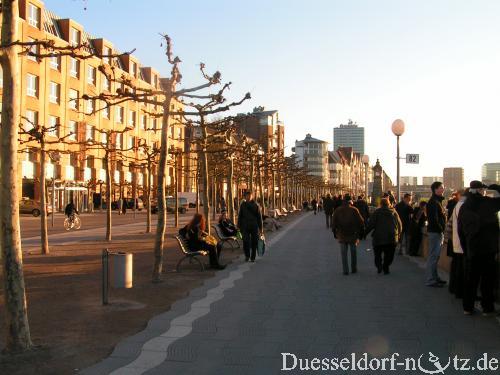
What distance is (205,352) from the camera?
6113 mm

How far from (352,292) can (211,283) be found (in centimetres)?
273

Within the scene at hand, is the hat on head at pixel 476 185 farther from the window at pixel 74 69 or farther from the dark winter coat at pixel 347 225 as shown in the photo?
the window at pixel 74 69

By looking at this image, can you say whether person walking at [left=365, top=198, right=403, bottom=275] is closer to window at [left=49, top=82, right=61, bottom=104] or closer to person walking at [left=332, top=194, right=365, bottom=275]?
person walking at [left=332, top=194, right=365, bottom=275]

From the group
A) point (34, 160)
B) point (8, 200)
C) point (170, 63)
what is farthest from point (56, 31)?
point (8, 200)

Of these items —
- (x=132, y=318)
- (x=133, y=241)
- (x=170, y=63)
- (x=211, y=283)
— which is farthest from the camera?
(x=133, y=241)

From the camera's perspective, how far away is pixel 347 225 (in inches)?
500

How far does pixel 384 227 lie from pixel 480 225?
4.79 metres

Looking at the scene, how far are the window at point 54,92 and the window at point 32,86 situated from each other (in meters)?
2.46

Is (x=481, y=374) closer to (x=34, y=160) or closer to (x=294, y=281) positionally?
(x=294, y=281)

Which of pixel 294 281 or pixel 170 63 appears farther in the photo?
pixel 170 63

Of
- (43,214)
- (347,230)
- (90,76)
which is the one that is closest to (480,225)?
(347,230)

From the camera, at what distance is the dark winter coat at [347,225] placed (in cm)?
1261

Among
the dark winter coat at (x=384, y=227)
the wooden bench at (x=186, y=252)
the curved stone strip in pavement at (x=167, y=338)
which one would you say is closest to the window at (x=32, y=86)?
the wooden bench at (x=186, y=252)

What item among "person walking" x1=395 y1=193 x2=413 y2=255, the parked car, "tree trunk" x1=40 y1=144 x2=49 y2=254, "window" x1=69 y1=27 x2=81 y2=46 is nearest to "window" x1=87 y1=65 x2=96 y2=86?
"window" x1=69 y1=27 x2=81 y2=46
